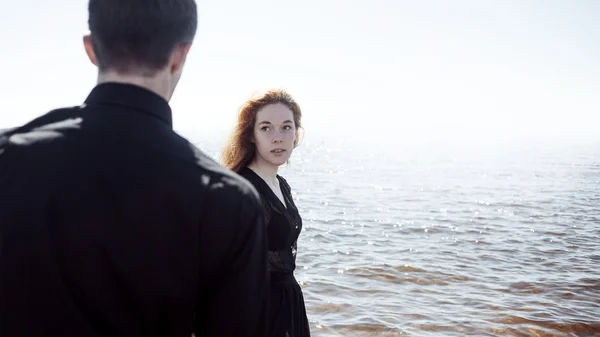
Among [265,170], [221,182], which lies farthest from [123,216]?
[265,170]

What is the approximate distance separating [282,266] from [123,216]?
2.35 m

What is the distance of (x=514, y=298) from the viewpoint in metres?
7.57

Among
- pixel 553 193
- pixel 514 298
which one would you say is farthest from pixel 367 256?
pixel 553 193

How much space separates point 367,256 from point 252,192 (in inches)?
351

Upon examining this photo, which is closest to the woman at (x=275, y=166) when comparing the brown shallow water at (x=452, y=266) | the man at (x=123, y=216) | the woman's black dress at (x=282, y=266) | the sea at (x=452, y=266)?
the woman's black dress at (x=282, y=266)

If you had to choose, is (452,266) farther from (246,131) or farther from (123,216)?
(123,216)

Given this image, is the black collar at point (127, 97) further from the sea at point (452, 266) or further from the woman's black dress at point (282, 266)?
the sea at point (452, 266)

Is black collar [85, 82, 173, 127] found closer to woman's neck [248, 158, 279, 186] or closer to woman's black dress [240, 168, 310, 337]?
woman's black dress [240, 168, 310, 337]

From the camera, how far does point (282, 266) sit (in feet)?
11.6

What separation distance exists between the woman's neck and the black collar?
99.0 inches

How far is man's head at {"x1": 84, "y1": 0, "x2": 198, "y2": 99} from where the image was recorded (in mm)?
1360

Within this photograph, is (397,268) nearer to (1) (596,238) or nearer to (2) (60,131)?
(1) (596,238)

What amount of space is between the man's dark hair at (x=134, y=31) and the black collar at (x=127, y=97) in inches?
2.1

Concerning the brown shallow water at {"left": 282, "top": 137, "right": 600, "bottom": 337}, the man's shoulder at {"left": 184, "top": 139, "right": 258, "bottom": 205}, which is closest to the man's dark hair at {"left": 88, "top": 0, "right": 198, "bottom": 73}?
the man's shoulder at {"left": 184, "top": 139, "right": 258, "bottom": 205}
